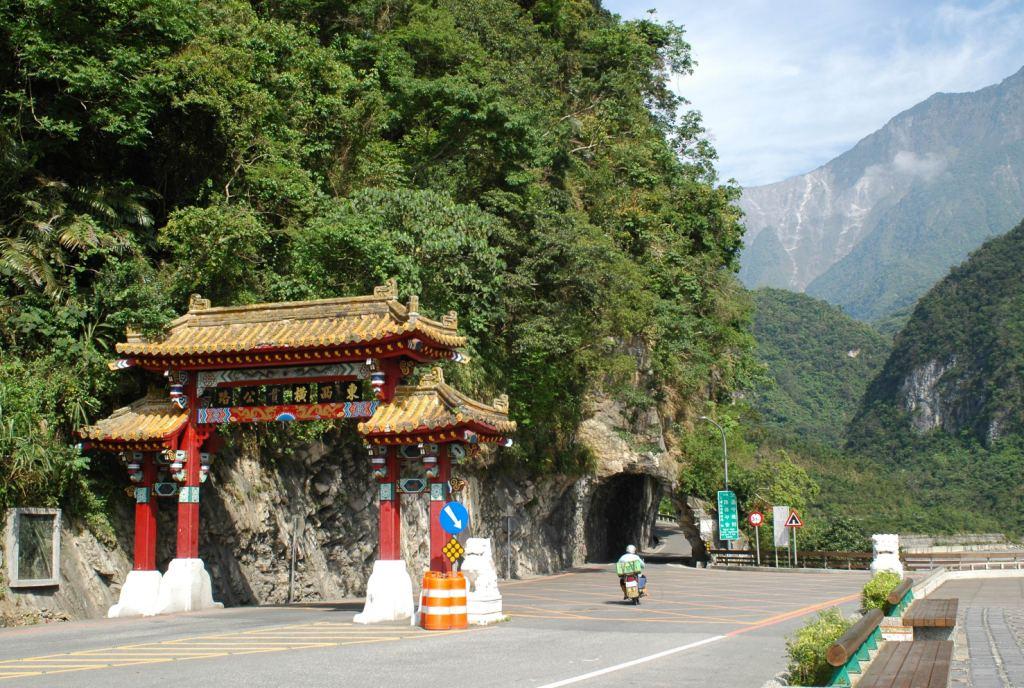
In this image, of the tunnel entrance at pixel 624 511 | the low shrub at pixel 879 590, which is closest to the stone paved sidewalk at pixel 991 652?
the low shrub at pixel 879 590

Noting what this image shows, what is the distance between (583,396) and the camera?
36.6 meters

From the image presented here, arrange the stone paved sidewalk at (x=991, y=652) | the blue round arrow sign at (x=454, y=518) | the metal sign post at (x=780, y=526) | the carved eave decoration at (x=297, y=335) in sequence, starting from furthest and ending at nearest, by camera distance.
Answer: the metal sign post at (x=780, y=526) < the carved eave decoration at (x=297, y=335) < the blue round arrow sign at (x=454, y=518) < the stone paved sidewalk at (x=991, y=652)

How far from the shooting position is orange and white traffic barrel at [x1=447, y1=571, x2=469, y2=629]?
16750 millimetres

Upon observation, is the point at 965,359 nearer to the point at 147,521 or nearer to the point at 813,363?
the point at 813,363

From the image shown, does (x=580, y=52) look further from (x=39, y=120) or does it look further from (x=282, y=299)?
(x=39, y=120)

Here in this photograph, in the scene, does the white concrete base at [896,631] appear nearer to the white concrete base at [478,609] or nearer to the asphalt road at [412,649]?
the asphalt road at [412,649]

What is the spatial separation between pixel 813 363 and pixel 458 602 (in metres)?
132

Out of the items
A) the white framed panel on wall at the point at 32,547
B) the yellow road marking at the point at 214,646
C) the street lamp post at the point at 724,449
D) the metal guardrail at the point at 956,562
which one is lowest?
the metal guardrail at the point at 956,562

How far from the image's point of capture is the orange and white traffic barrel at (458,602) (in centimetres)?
1675

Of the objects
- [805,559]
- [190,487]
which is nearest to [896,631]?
[190,487]

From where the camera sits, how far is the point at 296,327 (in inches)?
774

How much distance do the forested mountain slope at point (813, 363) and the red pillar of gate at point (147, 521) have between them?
107 metres

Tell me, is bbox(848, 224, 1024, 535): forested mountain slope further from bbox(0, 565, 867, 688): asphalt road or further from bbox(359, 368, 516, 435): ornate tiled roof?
bbox(359, 368, 516, 435): ornate tiled roof

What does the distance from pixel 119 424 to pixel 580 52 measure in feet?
102
